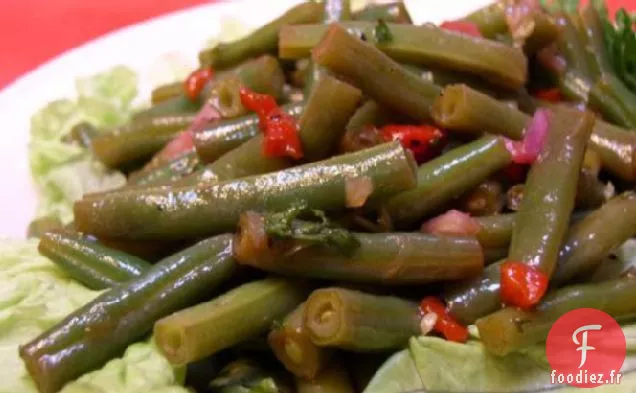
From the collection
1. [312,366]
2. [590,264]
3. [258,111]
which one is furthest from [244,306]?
[590,264]

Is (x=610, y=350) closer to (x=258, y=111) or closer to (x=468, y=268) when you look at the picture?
(x=468, y=268)

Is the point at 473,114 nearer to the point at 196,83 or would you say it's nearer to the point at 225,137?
the point at 225,137

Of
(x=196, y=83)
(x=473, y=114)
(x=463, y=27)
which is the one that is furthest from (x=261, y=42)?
(x=473, y=114)

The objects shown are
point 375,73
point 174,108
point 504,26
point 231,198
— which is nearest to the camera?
point 231,198

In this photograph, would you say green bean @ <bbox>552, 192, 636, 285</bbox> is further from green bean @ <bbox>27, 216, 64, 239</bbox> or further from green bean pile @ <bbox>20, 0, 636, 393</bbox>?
green bean @ <bbox>27, 216, 64, 239</bbox>

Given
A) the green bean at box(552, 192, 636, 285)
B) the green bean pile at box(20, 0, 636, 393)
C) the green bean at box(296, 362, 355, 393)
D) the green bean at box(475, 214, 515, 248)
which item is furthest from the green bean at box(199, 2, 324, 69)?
the green bean at box(296, 362, 355, 393)
